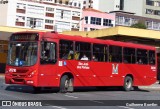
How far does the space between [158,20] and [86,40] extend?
301 ft

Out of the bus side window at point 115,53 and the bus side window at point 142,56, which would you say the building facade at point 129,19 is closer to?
the bus side window at point 142,56

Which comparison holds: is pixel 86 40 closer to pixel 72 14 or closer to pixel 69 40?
pixel 69 40

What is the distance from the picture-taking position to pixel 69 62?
66.4 ft

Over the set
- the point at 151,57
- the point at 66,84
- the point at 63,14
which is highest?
the point at 63,14

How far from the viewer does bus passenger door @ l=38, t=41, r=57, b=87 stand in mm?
18694

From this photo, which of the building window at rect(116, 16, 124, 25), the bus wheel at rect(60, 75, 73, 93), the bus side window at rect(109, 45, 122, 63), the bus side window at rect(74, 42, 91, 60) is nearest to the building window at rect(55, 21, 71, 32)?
the building window at rect(116, 16, 124, 25)

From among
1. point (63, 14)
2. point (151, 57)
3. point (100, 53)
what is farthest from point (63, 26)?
point (100, 53)

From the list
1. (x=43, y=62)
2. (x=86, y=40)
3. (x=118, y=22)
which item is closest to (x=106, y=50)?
(x=86, y=40)

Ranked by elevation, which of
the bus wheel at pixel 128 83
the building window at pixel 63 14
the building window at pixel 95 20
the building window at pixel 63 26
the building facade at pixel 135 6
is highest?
the building facade at pixel 135 6

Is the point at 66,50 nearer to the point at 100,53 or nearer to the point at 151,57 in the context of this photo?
the point at 100,53

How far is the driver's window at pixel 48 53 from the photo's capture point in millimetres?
18750

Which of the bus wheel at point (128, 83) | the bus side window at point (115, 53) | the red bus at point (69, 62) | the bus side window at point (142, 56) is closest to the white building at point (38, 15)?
the bus side window at point (142, 56)

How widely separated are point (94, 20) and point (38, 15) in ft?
47.0

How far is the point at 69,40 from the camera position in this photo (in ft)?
66.2
